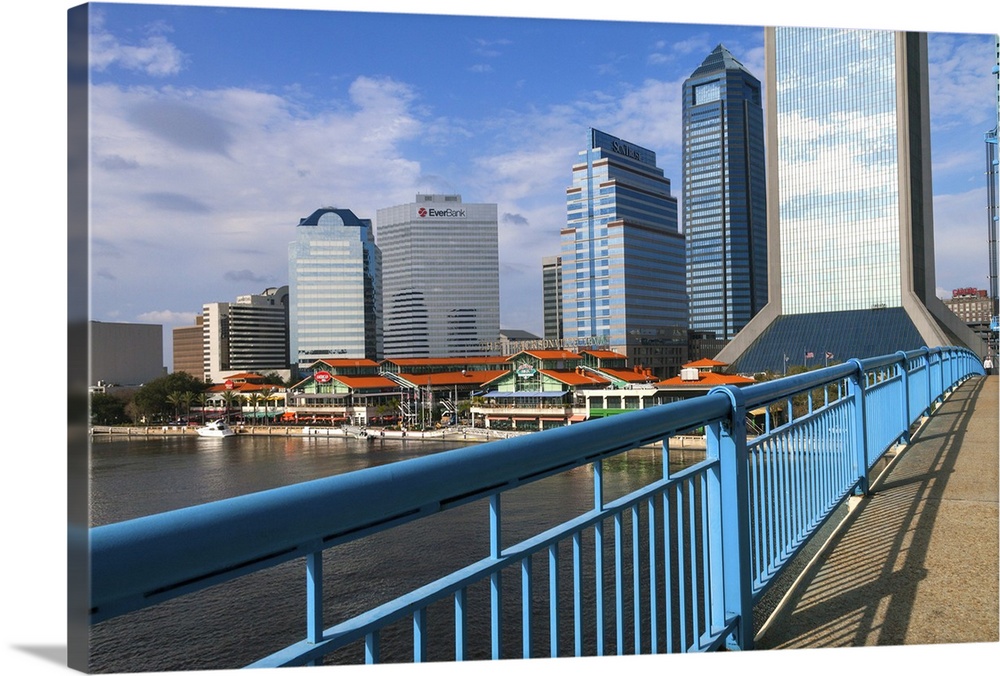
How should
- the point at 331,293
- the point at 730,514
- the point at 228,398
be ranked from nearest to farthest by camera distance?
the point at 730,514, the point at 228,398, the point at 331,293

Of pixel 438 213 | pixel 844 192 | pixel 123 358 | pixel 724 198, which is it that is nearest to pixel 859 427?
pixel 844 192

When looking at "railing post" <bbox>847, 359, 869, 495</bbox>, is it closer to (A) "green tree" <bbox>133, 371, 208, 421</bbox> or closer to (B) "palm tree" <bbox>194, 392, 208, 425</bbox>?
(A) "green tree" <bbox>133, 371, 208, 421</bbox>

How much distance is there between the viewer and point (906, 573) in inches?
75.7

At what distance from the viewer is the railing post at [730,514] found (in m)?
1.48

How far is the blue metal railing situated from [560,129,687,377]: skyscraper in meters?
63.7

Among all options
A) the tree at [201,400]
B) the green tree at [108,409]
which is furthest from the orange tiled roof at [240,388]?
the green tree at [108,409]

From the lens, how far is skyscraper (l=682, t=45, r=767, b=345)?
8575cm

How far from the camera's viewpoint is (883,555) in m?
2.08

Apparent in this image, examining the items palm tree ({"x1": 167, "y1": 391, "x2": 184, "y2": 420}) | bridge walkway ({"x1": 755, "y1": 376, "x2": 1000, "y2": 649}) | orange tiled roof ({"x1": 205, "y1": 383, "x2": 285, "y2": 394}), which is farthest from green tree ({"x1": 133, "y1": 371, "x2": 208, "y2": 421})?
bridge walkway ({"x1": 755, "y1": 376, "x2": 1000, "y2": 649})

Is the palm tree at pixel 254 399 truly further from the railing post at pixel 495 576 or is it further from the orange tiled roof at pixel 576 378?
the railing post at pixel 495 576

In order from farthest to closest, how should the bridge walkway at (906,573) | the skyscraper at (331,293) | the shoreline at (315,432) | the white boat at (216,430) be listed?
the skyscraper at (331,293)
the white boat at (216,430)
the shoreline at (315,432)
the bridge walkway at (906,573)

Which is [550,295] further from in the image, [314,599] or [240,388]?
[314,599]

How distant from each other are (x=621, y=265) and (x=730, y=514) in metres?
68.3

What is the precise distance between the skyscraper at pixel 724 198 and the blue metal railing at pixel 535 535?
3355 inches
